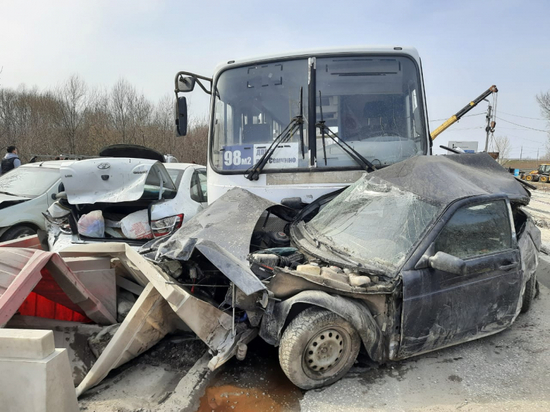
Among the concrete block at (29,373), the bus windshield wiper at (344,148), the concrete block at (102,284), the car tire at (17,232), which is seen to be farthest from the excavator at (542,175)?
the concrete block at (29,373)

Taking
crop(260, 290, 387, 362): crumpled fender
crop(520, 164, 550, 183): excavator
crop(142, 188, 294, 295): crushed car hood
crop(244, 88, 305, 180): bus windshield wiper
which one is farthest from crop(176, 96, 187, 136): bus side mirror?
crop(520, 164, 550, 183): excavator

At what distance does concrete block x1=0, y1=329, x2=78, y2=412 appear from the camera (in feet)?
6.23

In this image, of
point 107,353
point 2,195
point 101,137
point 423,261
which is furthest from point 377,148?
point 101,137

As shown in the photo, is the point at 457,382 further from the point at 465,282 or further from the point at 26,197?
the point at 26,197

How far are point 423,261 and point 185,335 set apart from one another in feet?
7.37

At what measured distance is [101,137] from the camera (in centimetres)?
2423

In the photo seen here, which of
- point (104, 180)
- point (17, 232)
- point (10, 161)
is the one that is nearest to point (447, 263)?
point (104, 180)

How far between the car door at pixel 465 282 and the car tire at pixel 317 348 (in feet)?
1.49

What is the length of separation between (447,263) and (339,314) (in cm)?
88

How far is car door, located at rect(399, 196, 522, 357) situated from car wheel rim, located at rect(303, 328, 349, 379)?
1.58 ft

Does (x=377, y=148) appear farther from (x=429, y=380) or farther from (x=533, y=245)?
(x=429, y=380)

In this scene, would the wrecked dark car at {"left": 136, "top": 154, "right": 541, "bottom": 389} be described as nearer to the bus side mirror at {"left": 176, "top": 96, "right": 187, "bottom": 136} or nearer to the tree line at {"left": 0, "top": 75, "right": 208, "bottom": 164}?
the bus side mirror at {"left": 176, "top": 96, "right": 187, "bottom": 136}

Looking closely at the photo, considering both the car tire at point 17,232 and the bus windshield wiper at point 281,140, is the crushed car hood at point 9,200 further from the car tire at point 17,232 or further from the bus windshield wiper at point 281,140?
the bus windshield wiper at point 281,140

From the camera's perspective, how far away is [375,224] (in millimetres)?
3377
